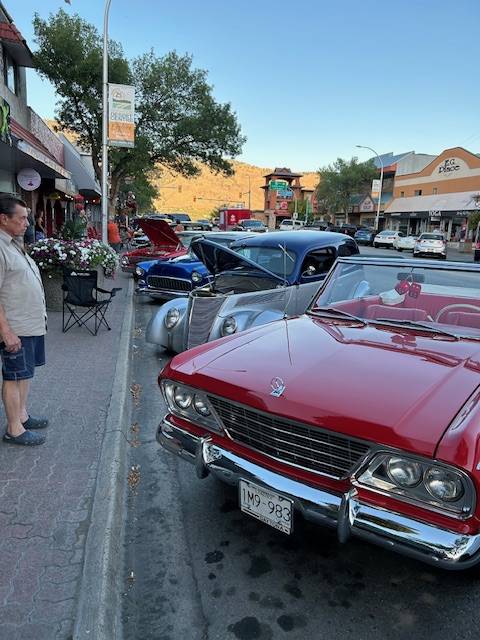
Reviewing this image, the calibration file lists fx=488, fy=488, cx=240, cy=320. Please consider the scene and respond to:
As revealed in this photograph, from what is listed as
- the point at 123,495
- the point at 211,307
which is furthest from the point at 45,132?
the point at 123,495

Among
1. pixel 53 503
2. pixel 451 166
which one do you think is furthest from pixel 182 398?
pixel 451 166

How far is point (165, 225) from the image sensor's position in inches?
463

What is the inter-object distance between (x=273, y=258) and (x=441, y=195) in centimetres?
4139

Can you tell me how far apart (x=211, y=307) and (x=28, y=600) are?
3875mm

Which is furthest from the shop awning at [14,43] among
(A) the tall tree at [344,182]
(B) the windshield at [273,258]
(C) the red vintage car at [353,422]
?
(A) the tall tree at [344,182]

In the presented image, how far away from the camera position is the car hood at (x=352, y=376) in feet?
7.13

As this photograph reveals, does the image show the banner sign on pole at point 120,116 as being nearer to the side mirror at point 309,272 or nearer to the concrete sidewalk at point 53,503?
the side mirror at point 309,272

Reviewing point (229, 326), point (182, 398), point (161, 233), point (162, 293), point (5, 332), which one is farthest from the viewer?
point (161, 233)

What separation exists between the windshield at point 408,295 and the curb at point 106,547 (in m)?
1.94

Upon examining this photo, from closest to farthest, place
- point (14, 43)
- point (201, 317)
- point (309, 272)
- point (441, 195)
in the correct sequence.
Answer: point (201, 317) < point (309, 272) < point (14, 43) < point (441, 195)

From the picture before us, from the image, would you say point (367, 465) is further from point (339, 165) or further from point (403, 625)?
point (339, 165)

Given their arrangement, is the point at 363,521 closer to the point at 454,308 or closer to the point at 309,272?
the point at 454,308

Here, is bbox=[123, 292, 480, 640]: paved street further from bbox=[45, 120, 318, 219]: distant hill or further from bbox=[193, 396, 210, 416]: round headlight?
bbox=[45, 120, 318, 219]: distant hill

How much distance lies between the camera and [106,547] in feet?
8.75
